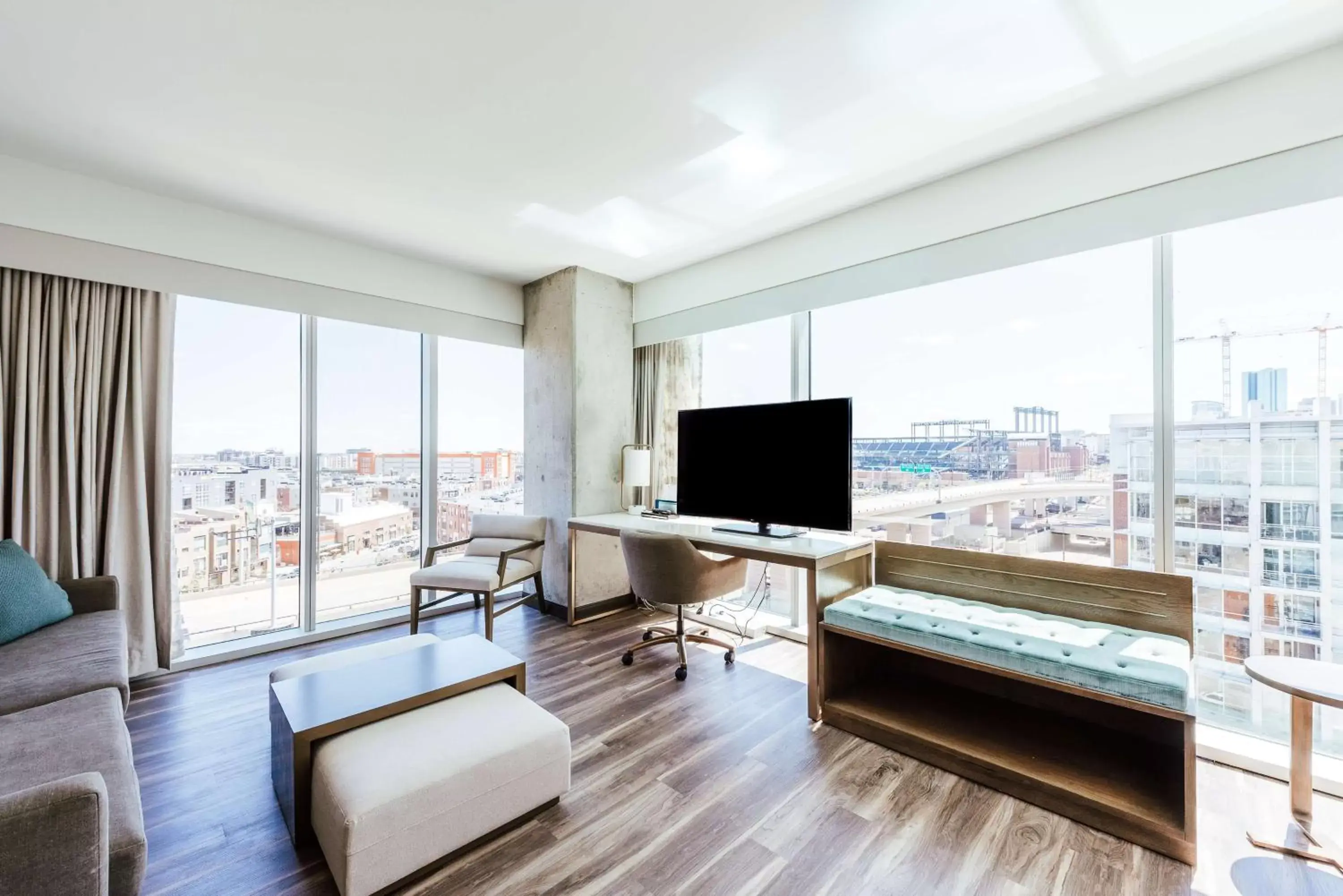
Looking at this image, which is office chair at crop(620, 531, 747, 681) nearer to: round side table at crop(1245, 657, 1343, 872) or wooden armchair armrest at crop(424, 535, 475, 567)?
wooden armchair armrest at crop(424, 535, 475, 567)

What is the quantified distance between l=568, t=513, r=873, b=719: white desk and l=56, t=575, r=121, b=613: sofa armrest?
7.80 feet

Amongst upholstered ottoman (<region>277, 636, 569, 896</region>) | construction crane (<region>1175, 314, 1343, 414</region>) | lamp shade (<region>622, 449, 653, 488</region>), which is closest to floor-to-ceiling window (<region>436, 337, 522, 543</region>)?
lamp shade (<region>622, 449, 653, 488</region>)

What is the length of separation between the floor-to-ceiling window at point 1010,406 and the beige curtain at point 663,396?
1.19 meters

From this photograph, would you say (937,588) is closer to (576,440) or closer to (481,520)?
(576,440)

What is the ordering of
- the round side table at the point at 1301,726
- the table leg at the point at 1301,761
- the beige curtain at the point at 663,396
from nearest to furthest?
1. the round side table at the point at 1301,726
2. the table leg at the point at 1301,761
3. the beige curtain at the point at 663,396

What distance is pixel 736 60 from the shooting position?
6.20 feet

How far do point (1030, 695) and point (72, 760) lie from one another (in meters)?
3.31

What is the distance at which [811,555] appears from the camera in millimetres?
2492

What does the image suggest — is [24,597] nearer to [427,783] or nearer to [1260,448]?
[427,783]

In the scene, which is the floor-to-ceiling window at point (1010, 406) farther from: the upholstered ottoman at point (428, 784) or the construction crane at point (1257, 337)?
the upholstered ottoman at point (428, 784)

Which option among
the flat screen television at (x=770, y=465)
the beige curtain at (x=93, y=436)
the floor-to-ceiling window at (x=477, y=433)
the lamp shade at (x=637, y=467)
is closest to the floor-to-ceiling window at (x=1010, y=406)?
the flat screen television at (x=770, y=465)

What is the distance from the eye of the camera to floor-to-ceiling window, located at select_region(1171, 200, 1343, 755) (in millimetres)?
1984

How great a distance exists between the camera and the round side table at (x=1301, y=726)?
1566 mm

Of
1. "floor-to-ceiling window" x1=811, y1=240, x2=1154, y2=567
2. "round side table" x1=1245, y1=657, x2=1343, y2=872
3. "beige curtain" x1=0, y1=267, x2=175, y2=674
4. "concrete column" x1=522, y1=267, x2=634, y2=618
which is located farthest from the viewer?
"concrete column" x1=522, y1=267, x2=634, y2=618
